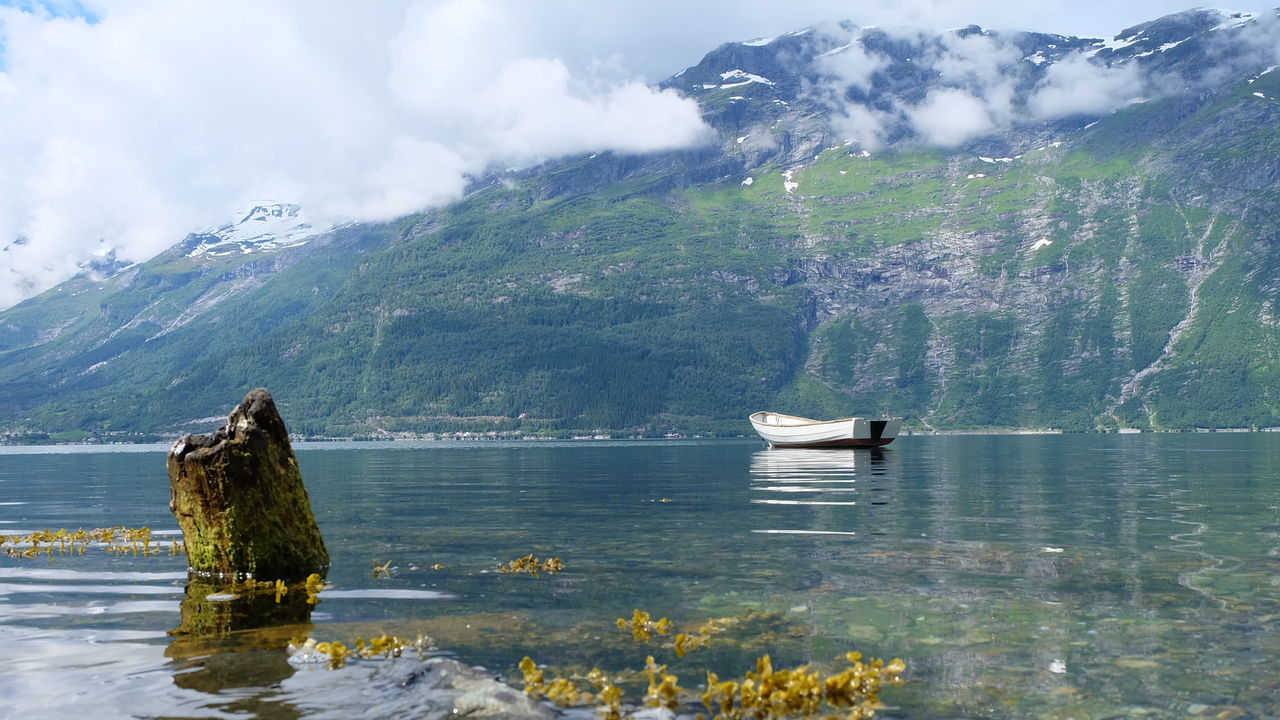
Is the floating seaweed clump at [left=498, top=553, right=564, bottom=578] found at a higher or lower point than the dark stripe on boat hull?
higher

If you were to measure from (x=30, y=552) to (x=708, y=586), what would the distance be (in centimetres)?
2262

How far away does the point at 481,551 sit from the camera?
29.9 meters

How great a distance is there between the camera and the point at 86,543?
32.8m

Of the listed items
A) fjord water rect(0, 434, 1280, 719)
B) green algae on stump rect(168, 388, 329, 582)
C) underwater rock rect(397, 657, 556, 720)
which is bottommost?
fjord water rect(0, 434, 1280, 719)

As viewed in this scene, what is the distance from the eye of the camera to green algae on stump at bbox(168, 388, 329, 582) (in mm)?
22531

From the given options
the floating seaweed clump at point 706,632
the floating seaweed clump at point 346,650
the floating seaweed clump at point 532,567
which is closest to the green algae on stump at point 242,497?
the floating seaweed clump at point 532,567

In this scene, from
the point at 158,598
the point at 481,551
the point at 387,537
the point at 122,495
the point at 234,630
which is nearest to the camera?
the point at 234,630

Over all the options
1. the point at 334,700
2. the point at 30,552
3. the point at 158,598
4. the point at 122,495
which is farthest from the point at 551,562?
the point at 122,495

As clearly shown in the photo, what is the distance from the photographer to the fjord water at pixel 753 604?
1359 centimetres

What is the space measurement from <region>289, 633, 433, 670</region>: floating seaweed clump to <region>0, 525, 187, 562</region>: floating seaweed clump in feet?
53.9

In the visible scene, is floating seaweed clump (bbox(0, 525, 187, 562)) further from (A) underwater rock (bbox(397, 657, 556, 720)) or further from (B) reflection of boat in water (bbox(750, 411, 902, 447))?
(B) reflection of boat in water (bbox(750, 411, 902, 447))

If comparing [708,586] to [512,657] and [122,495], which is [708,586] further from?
[122,495]

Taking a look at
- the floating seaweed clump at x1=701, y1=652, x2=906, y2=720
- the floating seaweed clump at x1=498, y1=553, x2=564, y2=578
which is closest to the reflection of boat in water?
the floating seaweed clump at x1=498, y1=553, x2=564, y2=578

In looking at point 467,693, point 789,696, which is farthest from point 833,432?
point 467,693
